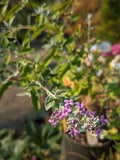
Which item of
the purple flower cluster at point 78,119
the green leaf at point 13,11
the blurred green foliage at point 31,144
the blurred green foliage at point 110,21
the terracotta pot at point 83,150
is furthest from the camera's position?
the blurred green foliage at point 110,21

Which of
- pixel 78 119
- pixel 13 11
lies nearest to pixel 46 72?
pixel 13 11

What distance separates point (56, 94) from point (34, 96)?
22cm

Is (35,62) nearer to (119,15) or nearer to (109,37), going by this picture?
(109,37)

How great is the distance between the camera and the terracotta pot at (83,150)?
1.32 meters

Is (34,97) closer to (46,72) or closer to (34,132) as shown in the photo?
(46,72)

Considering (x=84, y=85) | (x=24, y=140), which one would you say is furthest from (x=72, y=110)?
(x=24, y=140)

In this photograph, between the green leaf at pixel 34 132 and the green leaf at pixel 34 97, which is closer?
the green leaf at pixel 34 97

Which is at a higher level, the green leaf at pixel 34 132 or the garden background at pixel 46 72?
the garden background at pixel 46 72

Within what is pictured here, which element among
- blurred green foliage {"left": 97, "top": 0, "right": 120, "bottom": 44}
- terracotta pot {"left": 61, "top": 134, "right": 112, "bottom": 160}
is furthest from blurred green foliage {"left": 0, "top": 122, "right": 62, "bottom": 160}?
blurred green foliage {"left": 97, "top": 0, "right": 120, "bottom": 44}

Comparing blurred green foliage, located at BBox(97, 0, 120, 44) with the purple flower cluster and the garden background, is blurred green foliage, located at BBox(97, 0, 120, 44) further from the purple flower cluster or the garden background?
the purple flower cluster

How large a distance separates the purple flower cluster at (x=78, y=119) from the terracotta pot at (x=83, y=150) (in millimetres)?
839

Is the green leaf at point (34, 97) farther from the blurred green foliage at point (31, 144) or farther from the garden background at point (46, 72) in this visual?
the blurred green foliage at point (31, 144)

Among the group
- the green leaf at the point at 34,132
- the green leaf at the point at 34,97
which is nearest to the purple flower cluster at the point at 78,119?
the green leaf at the point at 34,97

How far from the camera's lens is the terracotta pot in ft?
4.32
